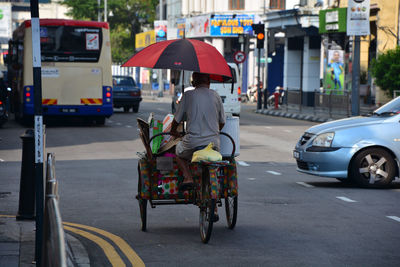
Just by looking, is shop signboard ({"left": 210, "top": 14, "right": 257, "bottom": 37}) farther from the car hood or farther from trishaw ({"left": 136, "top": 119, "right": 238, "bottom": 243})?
trishaw ({"left": 136, "top": 119, "right": 238, "bottom": 243})

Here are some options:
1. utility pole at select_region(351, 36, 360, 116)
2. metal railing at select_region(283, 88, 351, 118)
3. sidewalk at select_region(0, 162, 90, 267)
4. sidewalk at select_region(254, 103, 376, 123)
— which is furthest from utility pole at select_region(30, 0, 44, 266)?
metal railing at select_region(283, 88, 351, 118)

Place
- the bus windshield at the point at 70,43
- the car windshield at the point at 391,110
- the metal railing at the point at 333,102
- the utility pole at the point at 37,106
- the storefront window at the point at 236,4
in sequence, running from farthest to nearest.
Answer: the storefront window at the point at 236,4
the metal railing at the point at 333,102
the bus windshield at the point at 70,43
the car windshield at the point at 391,110
the utility pole at the point at 37,106

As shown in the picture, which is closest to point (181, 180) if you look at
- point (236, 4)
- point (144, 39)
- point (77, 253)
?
point (77, 253)

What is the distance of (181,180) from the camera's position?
820 centimetres

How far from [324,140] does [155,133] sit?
13.5 feet

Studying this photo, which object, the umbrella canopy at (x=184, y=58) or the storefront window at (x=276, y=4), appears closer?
the umbrella canopy at (x=184, y=58)

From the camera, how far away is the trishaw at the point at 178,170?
7961 millimetres

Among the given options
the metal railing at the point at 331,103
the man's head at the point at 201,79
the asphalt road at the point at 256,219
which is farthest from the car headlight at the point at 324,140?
the metal railing at the point at 331,103

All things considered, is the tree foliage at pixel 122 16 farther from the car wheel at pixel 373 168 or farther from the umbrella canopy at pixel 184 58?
the umbrella canopy at pixel 184 58

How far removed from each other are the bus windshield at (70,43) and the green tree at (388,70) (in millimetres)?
11284

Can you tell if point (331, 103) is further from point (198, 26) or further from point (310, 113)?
point (198, 26)

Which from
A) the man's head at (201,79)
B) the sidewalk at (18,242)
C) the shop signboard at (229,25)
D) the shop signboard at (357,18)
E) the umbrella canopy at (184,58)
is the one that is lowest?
the sidewalk at (18,242)

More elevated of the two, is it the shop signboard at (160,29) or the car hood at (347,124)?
the shop signboard at (160,29)

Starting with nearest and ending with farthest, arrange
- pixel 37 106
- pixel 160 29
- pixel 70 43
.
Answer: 1. pixel 37 106
2. pixel 70 43
3. pixel 160 29
